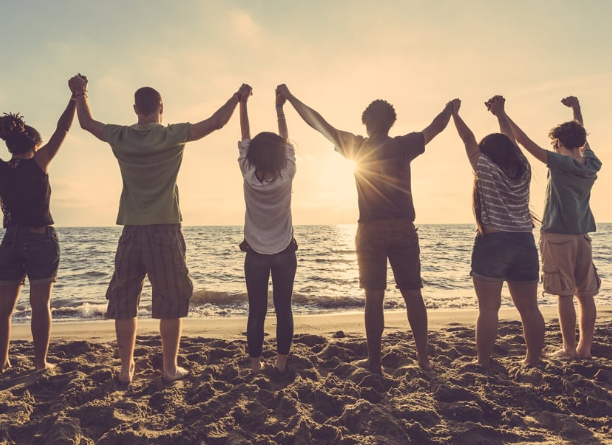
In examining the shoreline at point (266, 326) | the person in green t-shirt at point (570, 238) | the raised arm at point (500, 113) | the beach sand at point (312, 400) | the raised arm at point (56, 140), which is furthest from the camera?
the shoreline at point (266, 326)

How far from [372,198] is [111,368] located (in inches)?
109

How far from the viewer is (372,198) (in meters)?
3.69

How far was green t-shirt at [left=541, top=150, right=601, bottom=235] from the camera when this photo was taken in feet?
13.1

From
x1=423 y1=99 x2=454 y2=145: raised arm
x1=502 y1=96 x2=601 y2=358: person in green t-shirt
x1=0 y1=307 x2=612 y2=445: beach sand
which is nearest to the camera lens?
x1=0 y1=307 x2=612 y2=445: beach sand

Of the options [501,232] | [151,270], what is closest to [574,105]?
[501,232]

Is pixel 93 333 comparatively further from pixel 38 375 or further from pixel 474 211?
pixel 474 211

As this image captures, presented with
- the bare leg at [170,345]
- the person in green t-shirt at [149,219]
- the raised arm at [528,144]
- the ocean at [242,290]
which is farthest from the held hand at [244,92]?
the ocean at [242,290]

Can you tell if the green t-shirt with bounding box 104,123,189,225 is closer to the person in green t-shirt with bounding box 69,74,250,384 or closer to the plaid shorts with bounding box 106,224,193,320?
the person in green t-shirt with bounding box 69,74,250,384

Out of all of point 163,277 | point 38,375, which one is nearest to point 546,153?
point 163,277

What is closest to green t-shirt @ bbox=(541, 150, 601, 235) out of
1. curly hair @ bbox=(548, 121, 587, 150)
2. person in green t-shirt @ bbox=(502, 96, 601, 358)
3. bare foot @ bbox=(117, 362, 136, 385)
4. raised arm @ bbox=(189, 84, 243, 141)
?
person in green t-shirt @ bbox=(502, 96, 601, 358)

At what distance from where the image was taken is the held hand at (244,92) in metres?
3.62

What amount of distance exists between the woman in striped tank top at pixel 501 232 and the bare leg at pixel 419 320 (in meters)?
0.48

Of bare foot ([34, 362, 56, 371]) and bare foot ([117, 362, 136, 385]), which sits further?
bare foot ([34, 362, 56, 371])

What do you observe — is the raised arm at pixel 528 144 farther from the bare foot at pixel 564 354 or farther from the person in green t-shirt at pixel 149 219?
the person in green t-shirt at pixel 149 219
